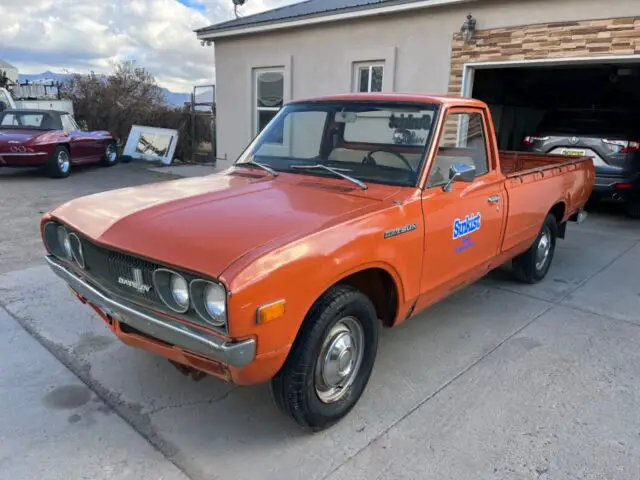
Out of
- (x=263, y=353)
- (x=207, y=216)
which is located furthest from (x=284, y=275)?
(x=207, y=216)

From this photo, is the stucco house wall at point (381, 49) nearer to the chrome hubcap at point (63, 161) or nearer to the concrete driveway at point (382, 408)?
the chrome hubcap at point (63, 161)

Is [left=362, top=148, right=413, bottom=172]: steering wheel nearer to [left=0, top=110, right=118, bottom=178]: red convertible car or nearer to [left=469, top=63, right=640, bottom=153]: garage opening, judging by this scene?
[left=469, top=63, right=640, bottom=153]: garage opening

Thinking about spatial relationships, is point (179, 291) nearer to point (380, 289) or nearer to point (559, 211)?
point (380, 289)

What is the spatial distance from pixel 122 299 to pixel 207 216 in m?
0.62

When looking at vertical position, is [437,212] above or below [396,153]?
below

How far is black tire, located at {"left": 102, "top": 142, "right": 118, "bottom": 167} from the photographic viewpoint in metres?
14.5

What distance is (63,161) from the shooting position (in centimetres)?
1246

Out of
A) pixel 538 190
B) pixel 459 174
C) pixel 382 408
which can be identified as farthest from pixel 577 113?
pixel 382 408

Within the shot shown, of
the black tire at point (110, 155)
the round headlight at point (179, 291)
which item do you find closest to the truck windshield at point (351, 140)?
the round headlight at point (179, 291)

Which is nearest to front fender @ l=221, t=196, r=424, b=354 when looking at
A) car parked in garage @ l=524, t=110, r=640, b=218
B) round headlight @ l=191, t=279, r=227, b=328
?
round headlight @ l=191, t=279, r=227, b=328

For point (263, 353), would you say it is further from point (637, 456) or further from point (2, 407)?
point (637, 456)

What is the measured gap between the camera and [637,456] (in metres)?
2.70

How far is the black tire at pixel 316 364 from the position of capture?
8.36 ft

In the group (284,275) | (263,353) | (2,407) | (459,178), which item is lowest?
(2,407)
